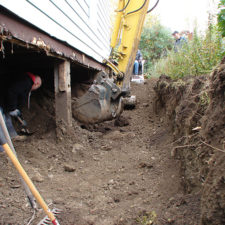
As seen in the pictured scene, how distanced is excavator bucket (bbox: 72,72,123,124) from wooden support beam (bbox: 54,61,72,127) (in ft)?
1.20

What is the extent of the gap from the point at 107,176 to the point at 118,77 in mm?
3543

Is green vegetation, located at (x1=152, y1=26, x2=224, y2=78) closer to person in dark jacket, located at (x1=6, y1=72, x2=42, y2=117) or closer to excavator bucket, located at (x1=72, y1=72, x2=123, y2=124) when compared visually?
excavator bucket, located at (x1=72, y1=72, x2=123, y2=124)

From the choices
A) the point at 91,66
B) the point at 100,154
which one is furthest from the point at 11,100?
the point at 91,66

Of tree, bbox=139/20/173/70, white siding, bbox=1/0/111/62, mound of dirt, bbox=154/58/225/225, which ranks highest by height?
tree, bbox=139/20/173/70

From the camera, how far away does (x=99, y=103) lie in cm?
378

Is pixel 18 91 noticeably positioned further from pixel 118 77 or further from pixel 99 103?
pixel 118 77

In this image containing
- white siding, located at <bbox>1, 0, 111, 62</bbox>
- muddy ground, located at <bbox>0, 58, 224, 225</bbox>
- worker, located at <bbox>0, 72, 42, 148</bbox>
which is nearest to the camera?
muddy ground, located at <bbox>0, 58, 224, 225</bbox>

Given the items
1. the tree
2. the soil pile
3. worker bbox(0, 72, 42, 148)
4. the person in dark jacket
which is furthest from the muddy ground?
the tree

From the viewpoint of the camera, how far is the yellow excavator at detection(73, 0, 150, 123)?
12.6ft

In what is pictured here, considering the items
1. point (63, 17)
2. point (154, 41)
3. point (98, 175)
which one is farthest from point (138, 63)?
point (98, 175)

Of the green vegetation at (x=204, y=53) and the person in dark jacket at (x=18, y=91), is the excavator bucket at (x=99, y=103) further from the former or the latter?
the green vegetation at (x=204, y=53)

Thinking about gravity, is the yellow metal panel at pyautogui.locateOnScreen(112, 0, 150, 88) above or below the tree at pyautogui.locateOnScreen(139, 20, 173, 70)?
below

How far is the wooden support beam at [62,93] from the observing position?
11.7 ft

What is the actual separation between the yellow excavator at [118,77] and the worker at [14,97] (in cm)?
91
